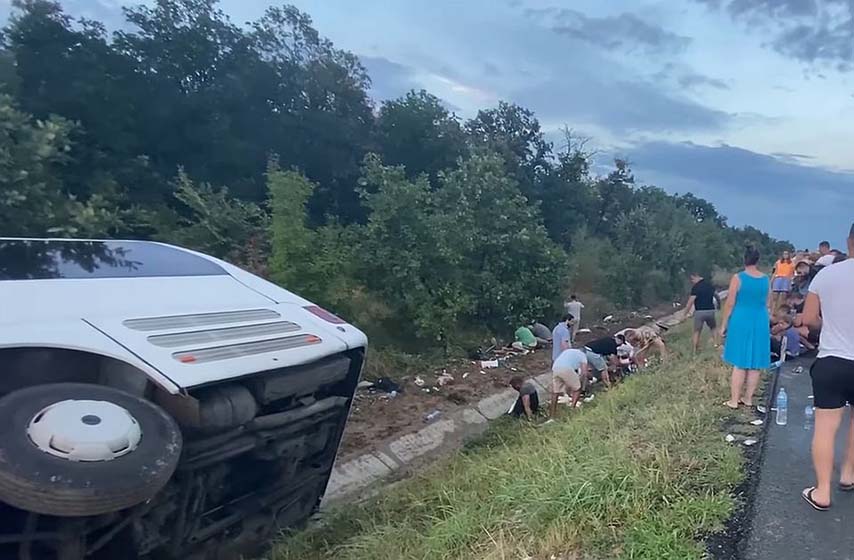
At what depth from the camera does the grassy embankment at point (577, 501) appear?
3.04m

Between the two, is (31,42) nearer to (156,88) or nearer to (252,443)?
(156,88)

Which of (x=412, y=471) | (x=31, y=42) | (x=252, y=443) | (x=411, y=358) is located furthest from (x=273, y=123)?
(x=252, y=443)

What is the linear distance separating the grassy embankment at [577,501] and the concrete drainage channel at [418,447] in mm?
1153

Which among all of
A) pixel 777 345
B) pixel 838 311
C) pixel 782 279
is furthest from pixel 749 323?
pixel 782 279

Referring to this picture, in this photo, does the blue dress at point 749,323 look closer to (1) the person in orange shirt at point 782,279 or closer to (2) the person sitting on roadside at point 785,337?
(2) the person sitting on roadside at point 785,337

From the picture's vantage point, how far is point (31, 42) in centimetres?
1834

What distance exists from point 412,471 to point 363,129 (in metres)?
22.9

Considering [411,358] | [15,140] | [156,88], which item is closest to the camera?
[15,140]

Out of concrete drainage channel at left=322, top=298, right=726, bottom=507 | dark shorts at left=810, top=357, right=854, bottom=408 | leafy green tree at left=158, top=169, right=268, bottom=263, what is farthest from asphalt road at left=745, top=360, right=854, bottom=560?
leafy green tree at left=158, top=169, right=268, bottom=263

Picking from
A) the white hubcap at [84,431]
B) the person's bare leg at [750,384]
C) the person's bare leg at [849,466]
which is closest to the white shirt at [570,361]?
the person's bare leg at [750,384]

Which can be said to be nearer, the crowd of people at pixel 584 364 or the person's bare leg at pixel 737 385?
the person's bare leg at pixel 737 385

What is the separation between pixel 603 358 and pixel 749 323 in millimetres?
4964

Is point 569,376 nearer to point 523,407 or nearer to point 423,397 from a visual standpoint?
point 523,407

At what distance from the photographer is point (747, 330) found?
17.8ft
